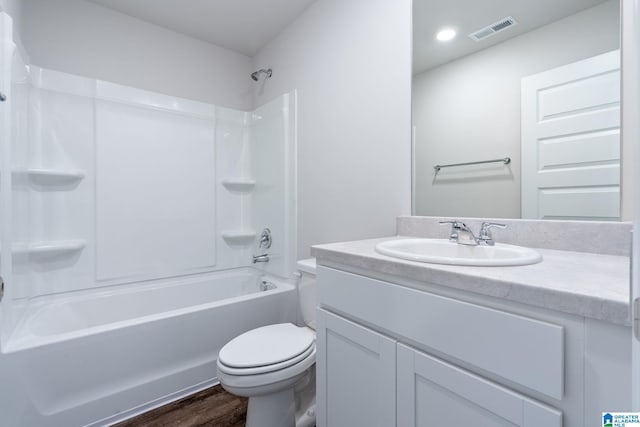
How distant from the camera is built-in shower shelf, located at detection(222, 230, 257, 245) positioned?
2543 millimetres

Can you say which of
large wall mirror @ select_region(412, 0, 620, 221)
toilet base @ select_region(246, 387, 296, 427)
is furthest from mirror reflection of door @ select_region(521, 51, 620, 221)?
toilet base @ select_region(246, 387, 296, 427)

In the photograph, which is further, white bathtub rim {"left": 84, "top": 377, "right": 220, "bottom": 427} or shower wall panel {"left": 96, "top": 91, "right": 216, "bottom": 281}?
shower wall panel {"left": 96, "top": 91, "right": 216, "bottom": 281}

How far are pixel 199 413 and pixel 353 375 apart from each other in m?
1.04

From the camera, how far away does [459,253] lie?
113 centimetres

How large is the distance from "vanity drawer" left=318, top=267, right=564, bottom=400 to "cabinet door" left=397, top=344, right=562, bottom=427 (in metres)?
0.04

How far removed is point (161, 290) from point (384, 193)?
1.82 meters

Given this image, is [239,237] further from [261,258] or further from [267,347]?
[267,347]

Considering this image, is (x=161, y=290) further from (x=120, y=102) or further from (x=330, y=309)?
(x=330, y=309)

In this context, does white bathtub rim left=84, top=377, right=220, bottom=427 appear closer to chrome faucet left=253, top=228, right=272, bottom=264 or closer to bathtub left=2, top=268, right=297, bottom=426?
bathtub left=2, top=268, right=297, bottom=426

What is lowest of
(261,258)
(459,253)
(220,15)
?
(261,258)

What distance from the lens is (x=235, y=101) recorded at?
8.68 feet

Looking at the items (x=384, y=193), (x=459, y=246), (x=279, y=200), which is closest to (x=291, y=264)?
(x=279, y=200)

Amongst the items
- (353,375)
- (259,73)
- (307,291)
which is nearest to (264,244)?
(307,291)
